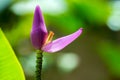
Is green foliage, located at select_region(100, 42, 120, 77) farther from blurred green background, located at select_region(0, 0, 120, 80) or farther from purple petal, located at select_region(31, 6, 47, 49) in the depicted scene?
purple petal, located at select_region(31, 6, 47, 49)

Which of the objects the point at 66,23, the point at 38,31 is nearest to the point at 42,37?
the point at 38,31

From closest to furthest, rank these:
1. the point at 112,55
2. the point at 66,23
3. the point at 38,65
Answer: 1. the point at 38,65
2. the point at 66,23
3. the point at 112,55

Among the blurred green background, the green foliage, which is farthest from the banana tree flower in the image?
the green foliage

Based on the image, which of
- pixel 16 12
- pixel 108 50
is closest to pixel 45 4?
pixel 16 12

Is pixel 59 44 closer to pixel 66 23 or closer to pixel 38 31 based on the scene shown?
pixel 38 31

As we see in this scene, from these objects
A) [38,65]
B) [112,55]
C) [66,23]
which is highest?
[38,65]

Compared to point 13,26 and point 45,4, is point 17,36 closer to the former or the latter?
point 13,26
